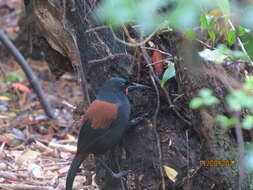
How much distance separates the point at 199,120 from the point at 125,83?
661 mm

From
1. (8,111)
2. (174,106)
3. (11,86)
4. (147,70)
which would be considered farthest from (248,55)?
(11,86)

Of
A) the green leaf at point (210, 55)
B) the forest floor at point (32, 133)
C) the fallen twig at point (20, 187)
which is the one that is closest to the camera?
the green leaf at point (210, 55)

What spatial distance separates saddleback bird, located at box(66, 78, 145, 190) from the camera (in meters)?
3.07

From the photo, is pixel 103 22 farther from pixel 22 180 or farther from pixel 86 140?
pixel 22 180

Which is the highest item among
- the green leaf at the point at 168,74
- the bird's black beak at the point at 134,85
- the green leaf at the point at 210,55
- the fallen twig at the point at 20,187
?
the green leaf at the point at 210,55

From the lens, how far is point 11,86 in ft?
23.1

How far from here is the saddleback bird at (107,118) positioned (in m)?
3.07

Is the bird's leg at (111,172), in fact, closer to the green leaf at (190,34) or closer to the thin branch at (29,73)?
the green leaf at (190,34)

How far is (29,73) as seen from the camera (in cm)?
585

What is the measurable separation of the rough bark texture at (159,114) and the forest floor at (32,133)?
0.87 m

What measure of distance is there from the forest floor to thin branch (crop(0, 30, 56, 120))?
0.23m

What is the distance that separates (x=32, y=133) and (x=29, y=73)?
2.76ft
